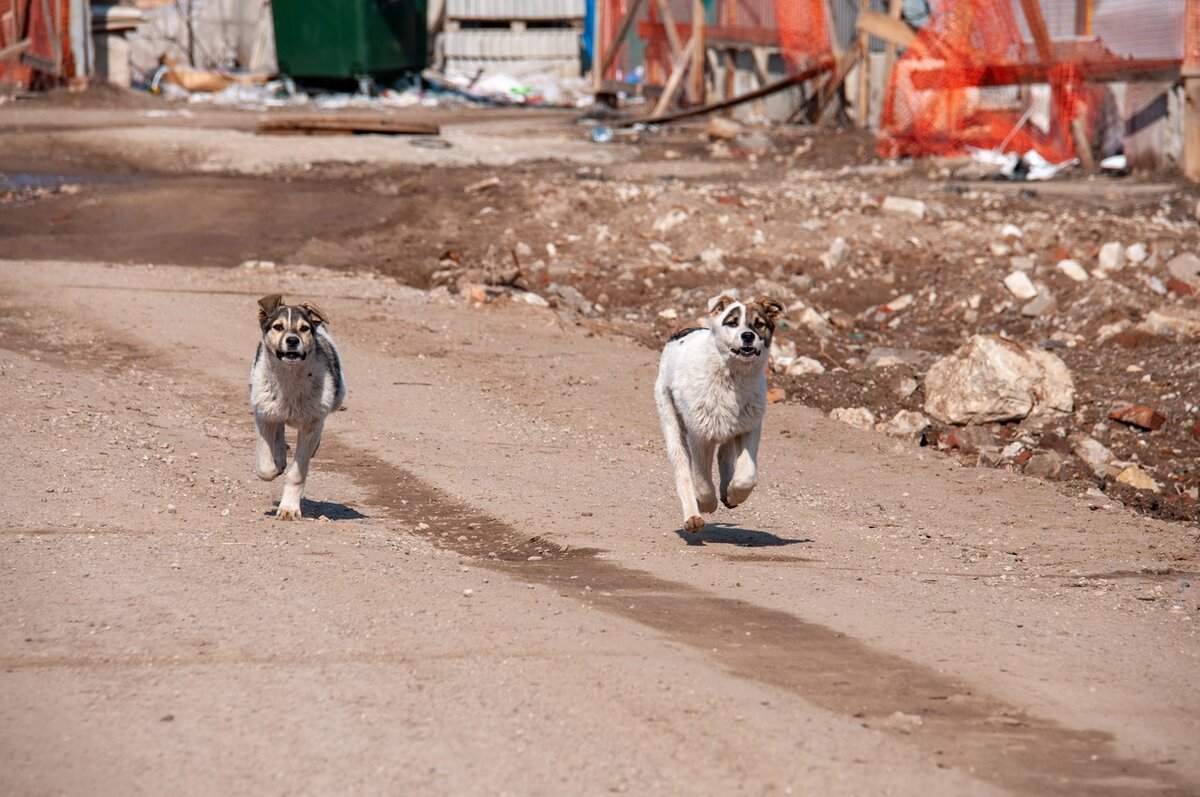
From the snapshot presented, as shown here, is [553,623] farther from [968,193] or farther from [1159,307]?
[968,193]

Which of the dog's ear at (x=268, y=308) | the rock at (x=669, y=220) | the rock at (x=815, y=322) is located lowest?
the rock at (x=815, y=322)

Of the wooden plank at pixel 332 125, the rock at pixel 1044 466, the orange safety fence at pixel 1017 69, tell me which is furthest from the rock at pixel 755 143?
the rock at pixel 1044 466

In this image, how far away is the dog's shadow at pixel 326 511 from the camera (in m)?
8.44

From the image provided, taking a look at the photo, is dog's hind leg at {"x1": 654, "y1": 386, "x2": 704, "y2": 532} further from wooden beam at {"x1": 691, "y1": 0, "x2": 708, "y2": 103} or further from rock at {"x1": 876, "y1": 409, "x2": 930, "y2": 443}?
wooden beam at {"x1": 691, "y1": 0, "x2": 708, "y2": 103}

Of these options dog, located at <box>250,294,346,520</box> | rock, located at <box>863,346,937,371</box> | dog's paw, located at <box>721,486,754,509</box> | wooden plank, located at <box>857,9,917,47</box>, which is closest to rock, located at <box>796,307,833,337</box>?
rock, located at <box>863,346,937,371</box>

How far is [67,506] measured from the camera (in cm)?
816

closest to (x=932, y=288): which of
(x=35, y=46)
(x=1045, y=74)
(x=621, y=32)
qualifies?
(x=1045, y=74)

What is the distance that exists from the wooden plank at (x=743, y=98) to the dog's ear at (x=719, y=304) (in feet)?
65.2

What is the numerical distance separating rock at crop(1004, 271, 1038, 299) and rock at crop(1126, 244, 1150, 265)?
1047mm

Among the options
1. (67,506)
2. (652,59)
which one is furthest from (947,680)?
(652,59)

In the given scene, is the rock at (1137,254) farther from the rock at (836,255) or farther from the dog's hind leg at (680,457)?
the dog's hind leg at (680,457)

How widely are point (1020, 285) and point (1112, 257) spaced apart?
1066 mm

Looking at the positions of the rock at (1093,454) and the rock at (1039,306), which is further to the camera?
the rock at (1039,306)

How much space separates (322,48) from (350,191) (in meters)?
15.7
